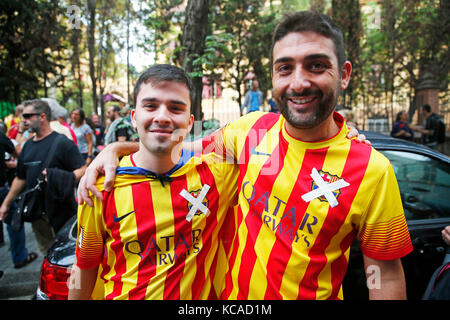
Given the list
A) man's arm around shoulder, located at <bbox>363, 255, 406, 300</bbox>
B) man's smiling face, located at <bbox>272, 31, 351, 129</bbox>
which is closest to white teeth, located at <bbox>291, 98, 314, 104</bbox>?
man's smiling face, located at <bbox>272, 31, 351, 129</bbox>

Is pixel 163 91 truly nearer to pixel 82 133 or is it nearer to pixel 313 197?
pixel 313 197

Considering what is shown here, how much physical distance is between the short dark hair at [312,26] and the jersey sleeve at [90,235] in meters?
1.30

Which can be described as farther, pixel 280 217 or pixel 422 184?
pixel 422 184

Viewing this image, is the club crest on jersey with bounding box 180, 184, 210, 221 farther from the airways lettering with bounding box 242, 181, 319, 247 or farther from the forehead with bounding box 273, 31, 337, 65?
the forehead with bounding box 273, 31, 337, 65

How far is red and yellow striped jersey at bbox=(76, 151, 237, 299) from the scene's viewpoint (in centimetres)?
150

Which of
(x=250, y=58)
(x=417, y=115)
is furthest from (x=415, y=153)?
(x=250, y=58)

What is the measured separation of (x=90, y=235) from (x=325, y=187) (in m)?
1.21

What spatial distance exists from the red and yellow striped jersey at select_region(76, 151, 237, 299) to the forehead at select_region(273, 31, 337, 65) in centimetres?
83

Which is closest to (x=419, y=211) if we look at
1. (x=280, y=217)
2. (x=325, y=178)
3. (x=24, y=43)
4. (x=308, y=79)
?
(x=325, y=178)

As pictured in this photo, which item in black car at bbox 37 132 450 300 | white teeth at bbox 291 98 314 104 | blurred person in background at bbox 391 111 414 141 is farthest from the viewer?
blurred person in background at bbox 391 111 414 141

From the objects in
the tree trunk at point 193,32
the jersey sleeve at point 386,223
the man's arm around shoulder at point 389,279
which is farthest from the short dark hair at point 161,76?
the tree trunk at point 193,32

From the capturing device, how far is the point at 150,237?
1.53 m

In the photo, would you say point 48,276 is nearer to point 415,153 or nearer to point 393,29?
point 415,153

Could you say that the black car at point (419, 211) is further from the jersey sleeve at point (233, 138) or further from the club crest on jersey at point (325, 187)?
the jersey sleeve at point (233, 138)
